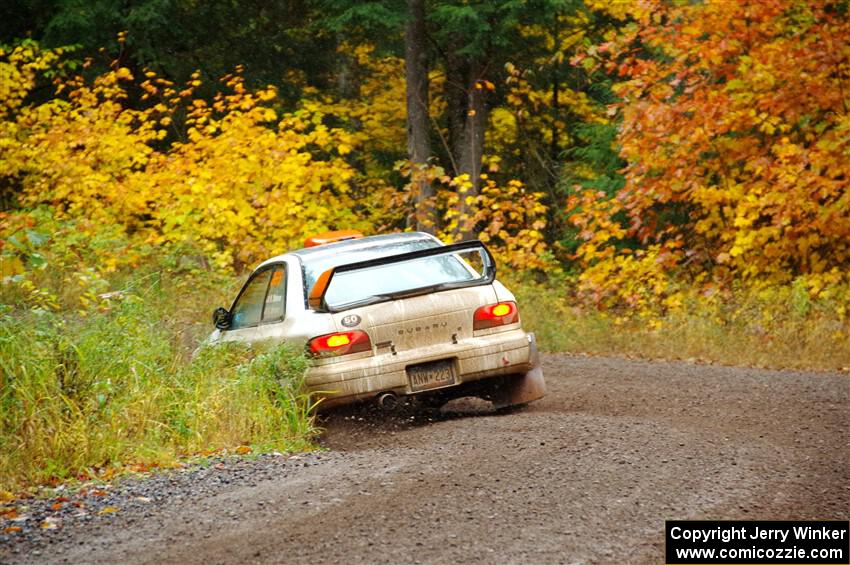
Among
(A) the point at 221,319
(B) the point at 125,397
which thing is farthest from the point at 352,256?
(B) the point at 125,397

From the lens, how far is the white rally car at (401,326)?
8859 millimetres

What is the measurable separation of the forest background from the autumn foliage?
2.3 inches

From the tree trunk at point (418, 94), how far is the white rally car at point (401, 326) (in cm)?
1341

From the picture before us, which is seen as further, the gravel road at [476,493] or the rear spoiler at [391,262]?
the rear spoiler at [391,262]

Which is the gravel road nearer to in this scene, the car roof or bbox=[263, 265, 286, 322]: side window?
bbox=[263, 265, 286, 322]: side window

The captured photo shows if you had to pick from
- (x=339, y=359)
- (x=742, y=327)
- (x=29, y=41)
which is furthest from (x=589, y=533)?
(x=29, y=41)

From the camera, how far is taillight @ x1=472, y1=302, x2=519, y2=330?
923 centimetres

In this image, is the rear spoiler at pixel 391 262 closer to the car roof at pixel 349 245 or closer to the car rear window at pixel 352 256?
the car rear window at pixel 352 256

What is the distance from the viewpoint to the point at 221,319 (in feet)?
35.2

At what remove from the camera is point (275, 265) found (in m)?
10.3

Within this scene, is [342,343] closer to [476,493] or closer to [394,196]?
[476,493]

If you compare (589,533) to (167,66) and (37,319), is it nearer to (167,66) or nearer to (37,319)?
(37,319)

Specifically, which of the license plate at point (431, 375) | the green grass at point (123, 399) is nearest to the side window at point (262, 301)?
the green grass at point (123, 399)

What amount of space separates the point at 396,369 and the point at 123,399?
214 cm
